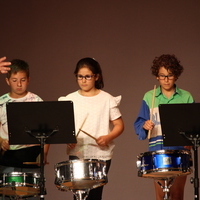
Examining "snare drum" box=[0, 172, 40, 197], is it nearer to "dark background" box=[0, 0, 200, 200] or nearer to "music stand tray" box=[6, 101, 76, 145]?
"music stand tray" box=[6, 101, 76, 145]

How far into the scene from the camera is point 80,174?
405cm

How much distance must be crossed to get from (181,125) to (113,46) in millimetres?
2052

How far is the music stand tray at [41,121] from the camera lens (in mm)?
4031

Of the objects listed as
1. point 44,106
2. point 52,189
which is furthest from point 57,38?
point 44,106

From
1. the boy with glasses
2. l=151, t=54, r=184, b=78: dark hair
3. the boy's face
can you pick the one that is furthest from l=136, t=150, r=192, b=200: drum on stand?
the boy's face

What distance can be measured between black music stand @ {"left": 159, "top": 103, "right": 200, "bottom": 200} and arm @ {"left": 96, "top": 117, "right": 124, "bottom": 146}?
1.72 feet

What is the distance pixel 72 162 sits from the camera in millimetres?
4062

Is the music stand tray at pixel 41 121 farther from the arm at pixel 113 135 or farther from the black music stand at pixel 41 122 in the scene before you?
the arm at pixel 113 135

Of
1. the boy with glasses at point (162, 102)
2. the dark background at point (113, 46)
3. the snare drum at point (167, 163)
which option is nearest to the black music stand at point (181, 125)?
the snare drum at point (167, 163)

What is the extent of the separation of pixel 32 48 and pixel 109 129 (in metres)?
1.72

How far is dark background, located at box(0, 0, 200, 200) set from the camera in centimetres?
574

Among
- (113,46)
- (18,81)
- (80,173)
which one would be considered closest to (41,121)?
(80,173)

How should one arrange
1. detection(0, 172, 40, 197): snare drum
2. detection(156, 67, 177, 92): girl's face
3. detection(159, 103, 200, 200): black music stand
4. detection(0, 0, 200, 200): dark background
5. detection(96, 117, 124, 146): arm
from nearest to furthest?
detection(159, 103, 200, 200): black music stand → detection(0, 172, 40, 197): snare drum → detection(96, 117, 124, 146): arm → detection(156, 67, 177, 92): girl's face → detection(0, 0, 200, 200): dark background

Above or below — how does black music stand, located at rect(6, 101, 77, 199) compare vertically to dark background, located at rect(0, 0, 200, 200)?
below
